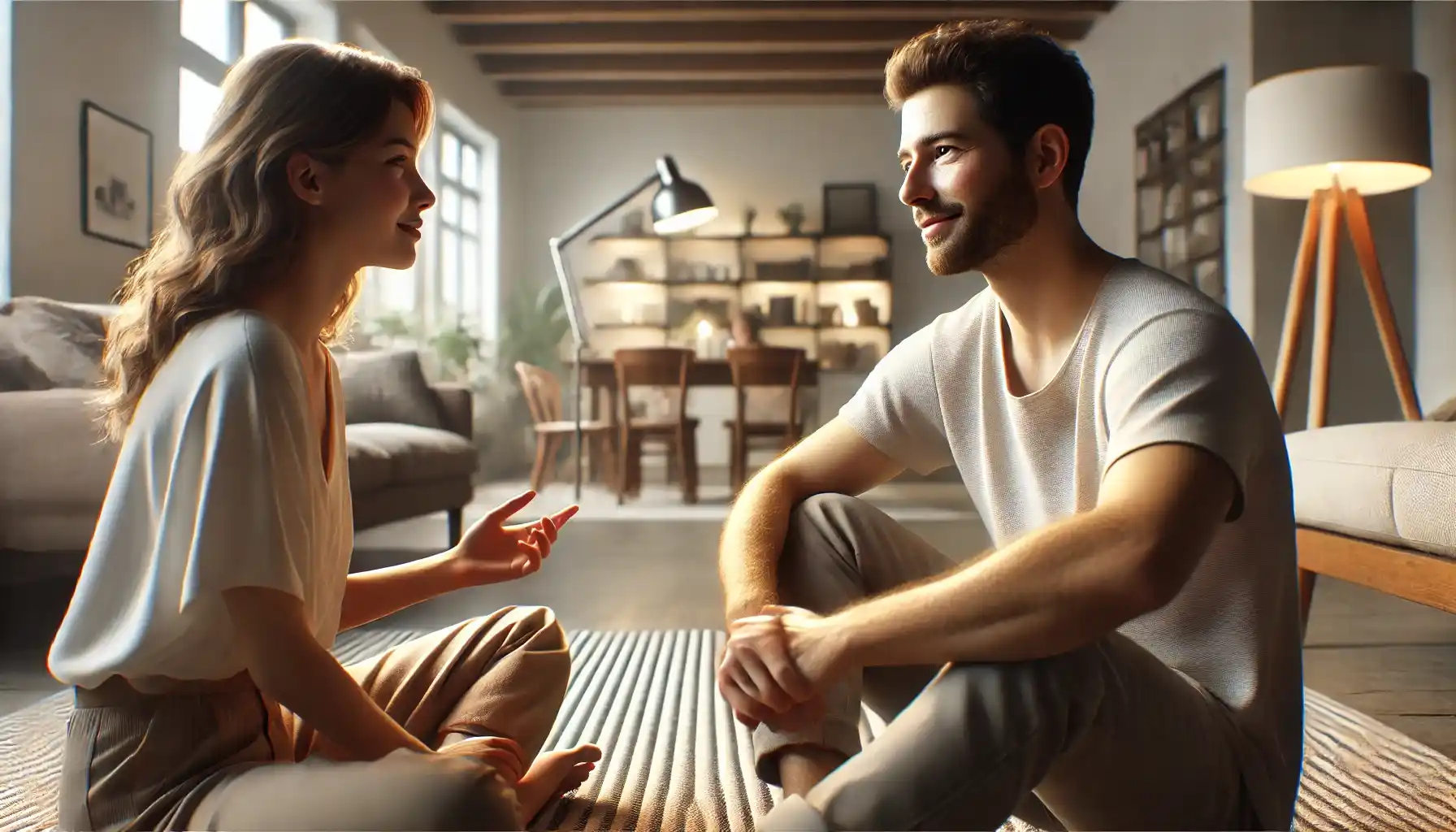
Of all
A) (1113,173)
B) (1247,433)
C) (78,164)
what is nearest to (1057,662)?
(1247,433)

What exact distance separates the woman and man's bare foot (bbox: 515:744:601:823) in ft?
0.67

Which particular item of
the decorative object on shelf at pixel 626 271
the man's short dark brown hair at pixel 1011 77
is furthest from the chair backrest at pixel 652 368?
the man's short dark brown hair at pixel 1011 77

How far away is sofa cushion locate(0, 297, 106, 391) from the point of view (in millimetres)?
2270

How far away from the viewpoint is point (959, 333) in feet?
3.36

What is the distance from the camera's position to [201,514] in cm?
68

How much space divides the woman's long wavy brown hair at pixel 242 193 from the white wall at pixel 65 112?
2.83 metres

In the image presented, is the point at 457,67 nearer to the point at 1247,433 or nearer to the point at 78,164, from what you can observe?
the point at 78,164

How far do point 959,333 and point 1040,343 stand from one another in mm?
110

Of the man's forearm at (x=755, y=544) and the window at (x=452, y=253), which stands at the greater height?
the window at (x=452, y=253)

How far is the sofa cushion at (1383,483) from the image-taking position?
4.90ft

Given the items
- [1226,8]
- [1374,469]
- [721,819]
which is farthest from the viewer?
[1226,8]

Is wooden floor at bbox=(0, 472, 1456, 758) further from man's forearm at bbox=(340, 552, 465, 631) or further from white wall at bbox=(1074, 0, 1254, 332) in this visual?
white wall at bbox=(1074, 0, 1254, 332)

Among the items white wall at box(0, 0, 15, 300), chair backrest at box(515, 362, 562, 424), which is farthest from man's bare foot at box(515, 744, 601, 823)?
chair backrest at box(515, 362, 562, 424)

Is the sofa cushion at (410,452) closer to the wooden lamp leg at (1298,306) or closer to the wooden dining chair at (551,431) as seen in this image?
the wooden dining chair at (551,431)
